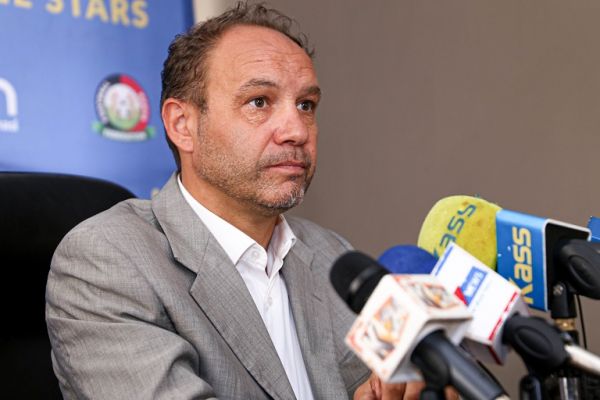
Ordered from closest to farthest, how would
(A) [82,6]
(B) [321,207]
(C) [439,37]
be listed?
(A) [82,6] < (C) [439,37] < (B) [321,207]

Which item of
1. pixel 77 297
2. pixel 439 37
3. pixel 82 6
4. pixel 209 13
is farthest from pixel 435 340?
pixel 439 37

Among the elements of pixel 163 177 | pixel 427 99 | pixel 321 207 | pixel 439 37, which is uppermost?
pixel 439 37

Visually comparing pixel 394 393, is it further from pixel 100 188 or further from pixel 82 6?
pixel 82 6

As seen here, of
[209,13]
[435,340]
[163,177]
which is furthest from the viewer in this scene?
[209,13]

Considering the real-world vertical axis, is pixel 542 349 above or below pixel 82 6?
below

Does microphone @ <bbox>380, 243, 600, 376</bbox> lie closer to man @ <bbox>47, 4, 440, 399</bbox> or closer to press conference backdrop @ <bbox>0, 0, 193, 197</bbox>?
man @ <bbox>47, 4, 440, 399</bbox>

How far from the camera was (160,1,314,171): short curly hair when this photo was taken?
1.70m

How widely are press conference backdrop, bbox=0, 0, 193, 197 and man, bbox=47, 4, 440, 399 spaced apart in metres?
0.65

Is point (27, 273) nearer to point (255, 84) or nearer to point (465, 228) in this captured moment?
point (255, 84)

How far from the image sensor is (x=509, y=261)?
3.61 ft

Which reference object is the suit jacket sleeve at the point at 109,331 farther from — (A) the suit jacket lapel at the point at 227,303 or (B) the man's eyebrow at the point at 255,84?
(B) the man's eyebrow at the point at 255,84

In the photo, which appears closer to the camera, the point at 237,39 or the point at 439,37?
the point at 237,39

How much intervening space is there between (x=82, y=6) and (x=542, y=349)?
6.71ft

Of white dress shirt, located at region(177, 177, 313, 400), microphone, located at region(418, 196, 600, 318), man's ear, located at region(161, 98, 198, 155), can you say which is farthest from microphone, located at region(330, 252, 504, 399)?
man's ear, located at region(161, 98, 198, 155)
